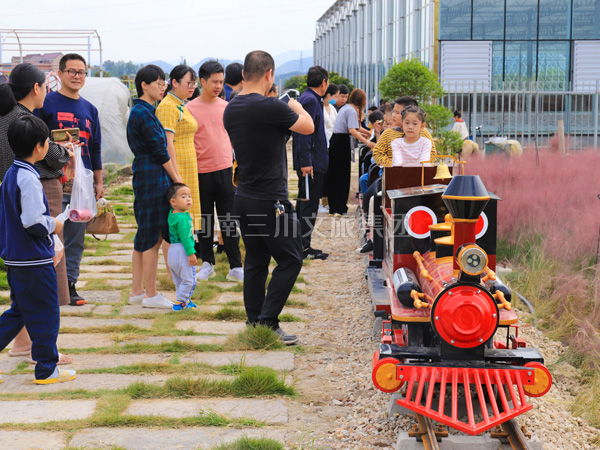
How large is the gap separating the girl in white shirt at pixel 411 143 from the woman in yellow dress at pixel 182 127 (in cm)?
192

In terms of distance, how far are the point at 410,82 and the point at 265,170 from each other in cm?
1054

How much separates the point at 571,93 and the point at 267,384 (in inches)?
757

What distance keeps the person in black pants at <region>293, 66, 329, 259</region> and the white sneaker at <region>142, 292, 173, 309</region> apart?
2054mm

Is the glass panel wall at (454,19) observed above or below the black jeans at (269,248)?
above

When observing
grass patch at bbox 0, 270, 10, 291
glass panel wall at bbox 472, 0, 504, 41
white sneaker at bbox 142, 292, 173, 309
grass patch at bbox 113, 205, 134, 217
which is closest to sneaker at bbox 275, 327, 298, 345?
white sneaker at bbox 142, 292, 173, 309

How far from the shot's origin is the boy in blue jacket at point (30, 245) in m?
4.27

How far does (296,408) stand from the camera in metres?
4.20

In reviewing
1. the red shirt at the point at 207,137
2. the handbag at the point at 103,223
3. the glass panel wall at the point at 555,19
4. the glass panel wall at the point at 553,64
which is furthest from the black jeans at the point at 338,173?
the glass panel wall at the point at 555,19

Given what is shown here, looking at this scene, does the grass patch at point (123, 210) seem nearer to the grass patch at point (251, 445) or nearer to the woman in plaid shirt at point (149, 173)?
the woman in plaid shirt at point (149, 173)

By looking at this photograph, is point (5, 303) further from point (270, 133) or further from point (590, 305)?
point (590, 305)

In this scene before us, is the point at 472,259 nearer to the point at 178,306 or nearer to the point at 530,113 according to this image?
the point at 178,306

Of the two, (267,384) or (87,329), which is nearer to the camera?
(267,384)

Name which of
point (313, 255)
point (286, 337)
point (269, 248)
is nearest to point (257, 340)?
point (286, 337)

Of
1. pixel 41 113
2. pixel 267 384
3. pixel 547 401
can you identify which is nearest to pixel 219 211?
pixel 41 113
